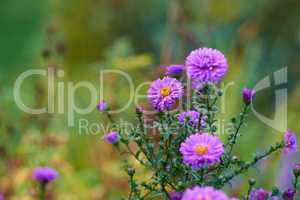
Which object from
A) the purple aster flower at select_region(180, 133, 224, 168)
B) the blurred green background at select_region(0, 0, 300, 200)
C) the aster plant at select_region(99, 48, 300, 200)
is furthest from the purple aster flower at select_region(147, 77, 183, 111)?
the blurred green background at select_region(0, 0, 300, 200)

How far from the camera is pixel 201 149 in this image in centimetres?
108

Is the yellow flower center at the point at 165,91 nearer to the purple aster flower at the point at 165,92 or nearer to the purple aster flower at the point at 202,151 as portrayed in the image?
the purple aster flower at the point at 165,92

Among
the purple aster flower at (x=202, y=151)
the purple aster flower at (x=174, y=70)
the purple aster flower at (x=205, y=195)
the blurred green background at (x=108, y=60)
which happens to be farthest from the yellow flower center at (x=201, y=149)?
the blurred green background at (x=108, y=60)

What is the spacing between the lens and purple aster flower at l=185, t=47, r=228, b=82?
117 centimetres

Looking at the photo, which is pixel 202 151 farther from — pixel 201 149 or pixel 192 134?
pixel 192 134

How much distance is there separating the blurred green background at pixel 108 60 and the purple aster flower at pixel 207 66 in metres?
1.35

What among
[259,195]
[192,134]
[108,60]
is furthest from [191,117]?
[108,60]

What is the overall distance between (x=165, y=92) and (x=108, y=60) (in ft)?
6.64

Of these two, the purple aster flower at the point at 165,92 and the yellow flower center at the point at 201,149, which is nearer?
the yellow flower center at the point at 201,149

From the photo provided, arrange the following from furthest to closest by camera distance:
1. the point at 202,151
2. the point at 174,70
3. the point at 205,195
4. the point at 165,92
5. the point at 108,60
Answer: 1. the point at 108,60
2. the point at 174,70
3. the point at 165,92
4. the point at 202,151
5. the point at 205,195

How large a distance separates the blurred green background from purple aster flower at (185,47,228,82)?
1351mm

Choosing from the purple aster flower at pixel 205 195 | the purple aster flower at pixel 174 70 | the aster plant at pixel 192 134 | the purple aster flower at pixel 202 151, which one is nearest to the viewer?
the purple aster flower at pixel 205 195

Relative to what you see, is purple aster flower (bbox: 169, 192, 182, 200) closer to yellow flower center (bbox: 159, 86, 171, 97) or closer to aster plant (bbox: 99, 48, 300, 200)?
aster plant (bbox: 99, 48, 300, 200)

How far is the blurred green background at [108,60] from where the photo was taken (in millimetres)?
2803
